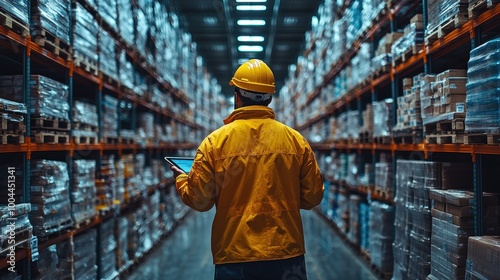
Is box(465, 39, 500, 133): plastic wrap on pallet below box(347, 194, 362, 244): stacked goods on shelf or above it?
above

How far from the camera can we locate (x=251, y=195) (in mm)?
2584

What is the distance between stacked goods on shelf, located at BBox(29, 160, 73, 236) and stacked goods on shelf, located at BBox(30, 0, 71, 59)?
115cm

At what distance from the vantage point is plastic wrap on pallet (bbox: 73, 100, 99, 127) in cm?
463

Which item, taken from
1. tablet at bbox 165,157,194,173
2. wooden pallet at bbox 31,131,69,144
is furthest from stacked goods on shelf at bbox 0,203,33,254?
tablet at bbox 165,157,194,173

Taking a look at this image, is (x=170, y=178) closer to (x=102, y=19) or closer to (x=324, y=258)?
(x=324, y=258)

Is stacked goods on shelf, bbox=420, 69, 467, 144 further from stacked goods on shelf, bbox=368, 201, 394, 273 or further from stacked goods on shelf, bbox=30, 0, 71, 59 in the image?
stacked goods on shelf, bbox=30, 0, 71, 59

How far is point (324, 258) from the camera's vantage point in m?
6.67

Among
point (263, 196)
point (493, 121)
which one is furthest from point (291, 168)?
point (493, 121)

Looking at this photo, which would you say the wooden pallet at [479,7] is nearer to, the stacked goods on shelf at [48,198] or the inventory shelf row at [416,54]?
the inventory shelf row at [416,54]

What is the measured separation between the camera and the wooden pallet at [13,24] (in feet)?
9.97

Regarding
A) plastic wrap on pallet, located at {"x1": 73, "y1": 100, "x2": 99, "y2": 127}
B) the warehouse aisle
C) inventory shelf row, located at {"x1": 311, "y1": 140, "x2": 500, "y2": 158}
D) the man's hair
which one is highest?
plastic wrap on pallet, located at {"x1": 73, "y1": 100, "x2": 99, "y2": 127}

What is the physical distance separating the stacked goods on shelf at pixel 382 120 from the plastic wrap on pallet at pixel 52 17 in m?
4.09

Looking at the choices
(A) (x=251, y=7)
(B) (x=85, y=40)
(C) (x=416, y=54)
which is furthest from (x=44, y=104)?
(C) (x=416, y=54)

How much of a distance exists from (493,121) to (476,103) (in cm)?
27
